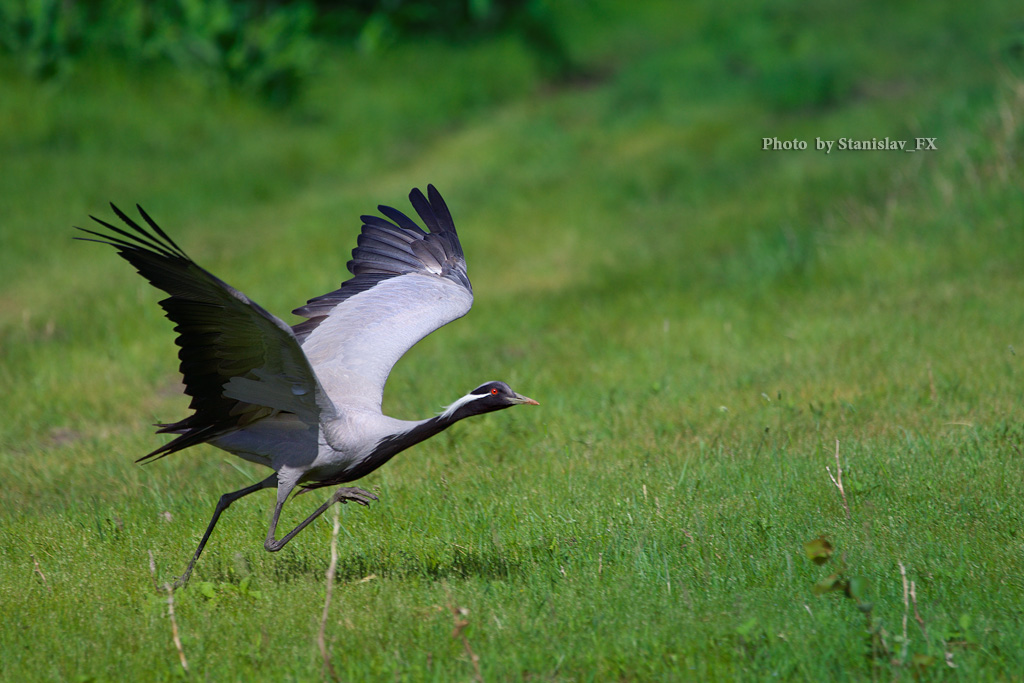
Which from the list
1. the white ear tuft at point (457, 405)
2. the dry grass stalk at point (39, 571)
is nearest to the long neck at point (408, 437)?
the white ear tuft at point (457, 405)

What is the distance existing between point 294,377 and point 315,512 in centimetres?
66

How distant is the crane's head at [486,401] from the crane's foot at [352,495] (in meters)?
0.55

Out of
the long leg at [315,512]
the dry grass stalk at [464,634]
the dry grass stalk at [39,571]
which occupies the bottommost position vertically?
the dry grass stalk at [464,634]

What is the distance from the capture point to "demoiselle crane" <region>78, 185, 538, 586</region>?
386cm

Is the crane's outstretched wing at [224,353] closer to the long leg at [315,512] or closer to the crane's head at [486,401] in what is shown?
the long leg at [315,512]

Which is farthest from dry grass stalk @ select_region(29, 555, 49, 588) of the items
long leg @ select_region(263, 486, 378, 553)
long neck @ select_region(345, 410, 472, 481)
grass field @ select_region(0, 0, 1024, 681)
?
long neck @ select_region(345, 410, 472, 481)

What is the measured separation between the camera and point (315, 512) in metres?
4.36

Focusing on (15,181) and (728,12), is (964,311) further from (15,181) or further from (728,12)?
(728,12)

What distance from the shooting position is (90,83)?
12.3 metres

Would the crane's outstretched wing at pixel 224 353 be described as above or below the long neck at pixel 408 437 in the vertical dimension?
above

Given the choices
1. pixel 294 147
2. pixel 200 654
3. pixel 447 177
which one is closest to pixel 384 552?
pixel 200 654

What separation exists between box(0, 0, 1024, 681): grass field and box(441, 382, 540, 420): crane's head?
56 centimetres

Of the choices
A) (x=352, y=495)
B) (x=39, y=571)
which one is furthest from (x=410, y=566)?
(x=39, y=571)

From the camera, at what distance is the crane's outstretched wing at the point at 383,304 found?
4770 millimetres
